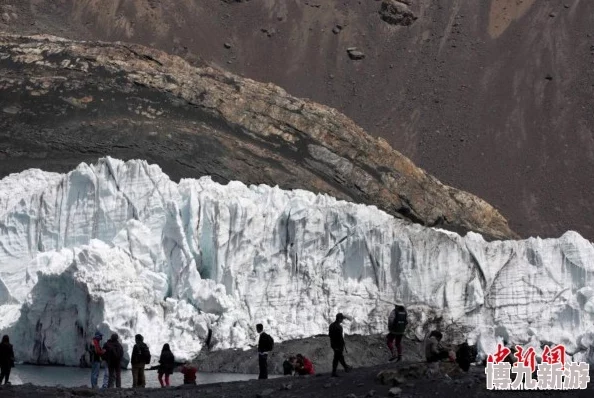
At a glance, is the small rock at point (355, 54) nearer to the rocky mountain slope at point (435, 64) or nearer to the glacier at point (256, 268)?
the rocky mountain slope at point (435, 64)

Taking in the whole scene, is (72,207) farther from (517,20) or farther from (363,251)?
(517,20)

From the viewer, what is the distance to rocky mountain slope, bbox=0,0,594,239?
202 feet

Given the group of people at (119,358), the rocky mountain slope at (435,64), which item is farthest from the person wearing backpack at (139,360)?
the rocky mountain slope at (435,64)

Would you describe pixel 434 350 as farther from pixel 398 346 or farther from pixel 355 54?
pixel 355 54

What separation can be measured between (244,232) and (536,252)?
26.0 ft

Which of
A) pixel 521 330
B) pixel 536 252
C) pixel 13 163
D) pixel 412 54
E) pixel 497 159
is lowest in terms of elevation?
pixel 521 330

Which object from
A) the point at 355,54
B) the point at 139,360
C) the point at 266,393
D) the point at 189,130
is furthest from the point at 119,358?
the point at 355,54

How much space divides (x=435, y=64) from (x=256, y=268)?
3901 centimetres

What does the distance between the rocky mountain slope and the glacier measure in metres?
25.8

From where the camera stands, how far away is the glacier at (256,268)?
3095cm

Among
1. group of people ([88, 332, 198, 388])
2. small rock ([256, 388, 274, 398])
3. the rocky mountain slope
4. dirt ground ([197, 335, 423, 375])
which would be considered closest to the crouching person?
small rock ([256, 388, 274, 398])

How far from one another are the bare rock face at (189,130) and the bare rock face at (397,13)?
2400 centimetres

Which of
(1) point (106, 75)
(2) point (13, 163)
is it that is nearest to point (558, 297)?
(2) point (13, 163)

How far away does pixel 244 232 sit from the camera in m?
33.2
